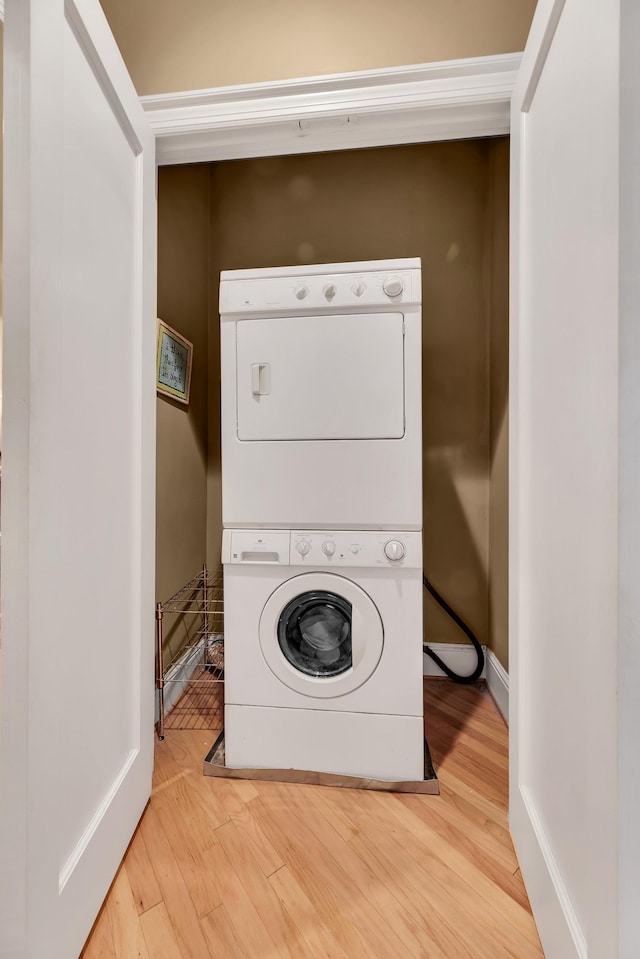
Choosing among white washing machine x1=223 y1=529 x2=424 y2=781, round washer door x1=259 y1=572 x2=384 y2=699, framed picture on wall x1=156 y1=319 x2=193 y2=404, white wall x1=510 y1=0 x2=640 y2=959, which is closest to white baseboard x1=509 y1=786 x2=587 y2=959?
white wall x1=510 y1=0 x2=640 y2=959

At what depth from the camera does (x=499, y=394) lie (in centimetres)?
207

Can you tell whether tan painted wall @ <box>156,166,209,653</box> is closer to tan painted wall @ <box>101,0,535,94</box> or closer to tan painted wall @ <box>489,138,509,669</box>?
tan painted wall @ <box>101,0,535,94</box>

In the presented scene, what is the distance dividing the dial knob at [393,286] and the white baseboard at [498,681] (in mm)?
1538

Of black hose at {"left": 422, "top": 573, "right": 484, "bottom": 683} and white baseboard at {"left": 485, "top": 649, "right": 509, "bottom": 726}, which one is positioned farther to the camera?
black hose at {"left": 422, "top": 573, "right": 484, "bottom": 683}

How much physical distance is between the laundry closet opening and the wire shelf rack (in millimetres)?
149

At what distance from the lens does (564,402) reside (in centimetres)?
89

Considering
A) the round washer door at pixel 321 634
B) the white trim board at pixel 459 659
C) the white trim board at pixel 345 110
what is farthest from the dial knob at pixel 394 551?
the white trim board at pixel 345 110

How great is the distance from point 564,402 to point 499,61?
1.07 meters

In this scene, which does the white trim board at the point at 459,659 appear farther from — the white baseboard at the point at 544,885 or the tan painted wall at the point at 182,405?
the tan painted wall at the point at 182,405

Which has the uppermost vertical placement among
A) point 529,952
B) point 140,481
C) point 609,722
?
point 140,481

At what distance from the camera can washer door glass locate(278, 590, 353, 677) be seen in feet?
4.98

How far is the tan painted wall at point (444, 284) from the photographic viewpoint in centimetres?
224

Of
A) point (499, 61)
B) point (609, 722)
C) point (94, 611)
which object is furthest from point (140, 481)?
point (499, 61)

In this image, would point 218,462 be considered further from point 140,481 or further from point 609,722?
point 609,722
